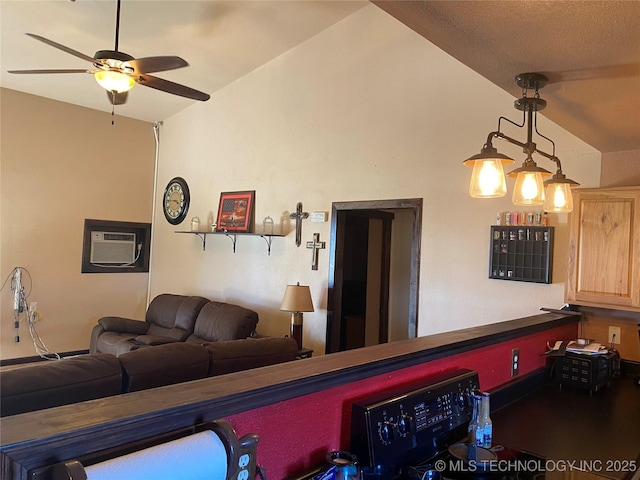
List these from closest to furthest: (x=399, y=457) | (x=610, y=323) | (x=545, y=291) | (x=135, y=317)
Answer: (x=399, y=457) < (x=610, y=323) < (x=545, y=291) < (x=135, y=317)

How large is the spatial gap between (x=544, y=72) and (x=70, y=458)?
185 cm

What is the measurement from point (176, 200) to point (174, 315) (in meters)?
1.68

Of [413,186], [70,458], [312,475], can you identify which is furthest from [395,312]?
[70,458]

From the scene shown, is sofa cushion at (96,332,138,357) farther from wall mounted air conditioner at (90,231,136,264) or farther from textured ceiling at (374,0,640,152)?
textured ceiling at (374,0,640,152)

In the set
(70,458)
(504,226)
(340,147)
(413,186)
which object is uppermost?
(340,147)

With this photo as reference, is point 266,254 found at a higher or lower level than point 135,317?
higher

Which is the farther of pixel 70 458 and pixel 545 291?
pixel 545 291

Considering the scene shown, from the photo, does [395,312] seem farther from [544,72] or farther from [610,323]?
[544,72]

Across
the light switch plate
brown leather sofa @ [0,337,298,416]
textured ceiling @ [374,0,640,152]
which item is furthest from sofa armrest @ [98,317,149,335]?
textured ceiling @ [374,0,640,152]

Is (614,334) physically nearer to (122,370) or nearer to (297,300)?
(297,300)

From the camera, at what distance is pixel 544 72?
1.77 metres

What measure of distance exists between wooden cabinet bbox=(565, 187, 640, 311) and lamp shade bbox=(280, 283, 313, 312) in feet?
7.91

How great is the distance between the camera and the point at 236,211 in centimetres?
568

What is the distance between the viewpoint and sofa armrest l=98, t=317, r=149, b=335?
5465 millimetres
